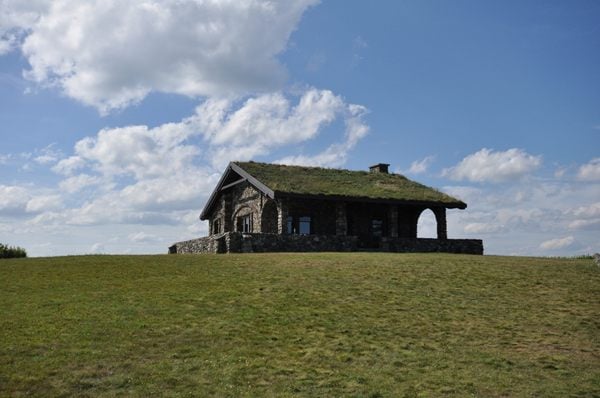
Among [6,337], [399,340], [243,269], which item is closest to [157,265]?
[243,269]

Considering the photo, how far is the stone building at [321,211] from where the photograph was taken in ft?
105

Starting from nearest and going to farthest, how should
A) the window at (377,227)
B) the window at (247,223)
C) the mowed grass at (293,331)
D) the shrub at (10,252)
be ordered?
the mowed grass at (293,331)
the shrub at (10,252)
the window at (247,223)
the window at (377,227)

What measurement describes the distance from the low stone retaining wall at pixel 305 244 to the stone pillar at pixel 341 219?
1.23 m

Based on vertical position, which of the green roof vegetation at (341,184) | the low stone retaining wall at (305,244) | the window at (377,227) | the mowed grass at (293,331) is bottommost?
the mowed grass at (293,331)

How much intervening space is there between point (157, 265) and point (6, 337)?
10130mm

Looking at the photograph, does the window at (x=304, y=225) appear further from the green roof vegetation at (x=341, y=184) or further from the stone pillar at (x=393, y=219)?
the stone pillar at (x=393, y=219)

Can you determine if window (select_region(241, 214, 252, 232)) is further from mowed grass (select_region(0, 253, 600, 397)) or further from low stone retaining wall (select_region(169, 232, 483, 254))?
mowed grass (select_region(0, 253, 600, 397))

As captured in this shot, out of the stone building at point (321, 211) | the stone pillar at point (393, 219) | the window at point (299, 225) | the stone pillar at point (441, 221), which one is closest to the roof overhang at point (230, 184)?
the stone building at point (321, 211)

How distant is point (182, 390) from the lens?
37.0 feet

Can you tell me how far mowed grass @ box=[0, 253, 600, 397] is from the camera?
11.9m

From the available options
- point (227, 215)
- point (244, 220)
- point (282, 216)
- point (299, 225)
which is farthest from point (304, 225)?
point (227, 215)

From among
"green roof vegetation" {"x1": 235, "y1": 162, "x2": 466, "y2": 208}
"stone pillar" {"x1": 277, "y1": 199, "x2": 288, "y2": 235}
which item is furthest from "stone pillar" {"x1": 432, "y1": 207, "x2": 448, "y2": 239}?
"stone pillar" {"x1": 277, "y1": 199, "x2": 288, "y2": 235}

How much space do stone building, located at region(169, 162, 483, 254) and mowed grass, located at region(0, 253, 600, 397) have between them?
8153 millimetres

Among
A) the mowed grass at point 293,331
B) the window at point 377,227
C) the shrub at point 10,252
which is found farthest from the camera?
the window at point 377,227
